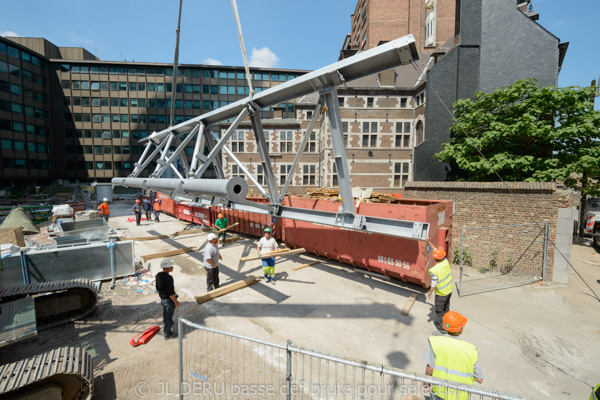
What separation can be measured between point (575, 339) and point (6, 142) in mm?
62235

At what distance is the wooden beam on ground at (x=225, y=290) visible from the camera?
6.96m

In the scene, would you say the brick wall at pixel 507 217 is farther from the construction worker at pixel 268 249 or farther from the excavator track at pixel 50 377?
the excavator track at pixel 50 377

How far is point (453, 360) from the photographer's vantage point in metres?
2.93

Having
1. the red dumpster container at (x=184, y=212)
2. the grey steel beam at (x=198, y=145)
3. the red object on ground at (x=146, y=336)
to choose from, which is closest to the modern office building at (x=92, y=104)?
the red dumpster container at (x=184, y=212)

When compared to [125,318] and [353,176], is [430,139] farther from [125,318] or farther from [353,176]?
[125,318]

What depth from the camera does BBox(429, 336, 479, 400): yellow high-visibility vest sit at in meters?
2.87

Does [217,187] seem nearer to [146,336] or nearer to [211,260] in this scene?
[211,260]

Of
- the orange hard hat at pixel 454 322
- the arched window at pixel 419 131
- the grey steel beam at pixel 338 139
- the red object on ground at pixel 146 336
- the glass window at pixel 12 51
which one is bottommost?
the red object on ground at pixel 146 336

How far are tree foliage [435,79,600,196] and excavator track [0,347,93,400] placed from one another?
46.9 ft

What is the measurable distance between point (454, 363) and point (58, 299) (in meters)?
7.79

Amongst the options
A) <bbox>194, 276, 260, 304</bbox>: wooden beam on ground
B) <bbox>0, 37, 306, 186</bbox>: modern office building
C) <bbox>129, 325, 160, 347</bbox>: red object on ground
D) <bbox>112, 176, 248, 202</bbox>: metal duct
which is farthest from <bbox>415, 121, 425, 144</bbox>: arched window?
<bbox>0, 37, 306, 186</bbox>: modern office building

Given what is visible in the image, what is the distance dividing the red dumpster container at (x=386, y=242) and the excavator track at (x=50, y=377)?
7.47 meters

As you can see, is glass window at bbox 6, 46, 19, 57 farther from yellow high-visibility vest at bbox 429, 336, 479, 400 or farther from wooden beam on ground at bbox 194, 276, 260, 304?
yellow high-visibility vest at bbox 429, 336, 479, 400

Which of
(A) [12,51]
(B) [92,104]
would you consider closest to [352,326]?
(B) [92,104]
